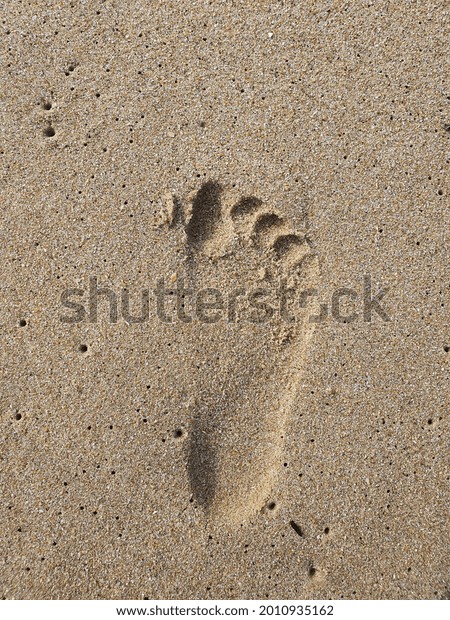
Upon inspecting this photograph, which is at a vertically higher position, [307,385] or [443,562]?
[307,385]

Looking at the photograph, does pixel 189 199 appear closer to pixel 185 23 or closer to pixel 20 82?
pixel 185 23

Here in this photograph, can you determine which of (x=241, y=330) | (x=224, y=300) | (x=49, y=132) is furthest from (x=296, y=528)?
(x=49, y=132)

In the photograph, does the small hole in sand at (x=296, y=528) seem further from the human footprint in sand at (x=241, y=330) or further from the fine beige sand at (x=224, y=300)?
the human footprint in sand at (x=241, y=330)

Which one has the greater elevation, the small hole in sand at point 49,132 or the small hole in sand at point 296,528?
the small hole in sand at point 49,132

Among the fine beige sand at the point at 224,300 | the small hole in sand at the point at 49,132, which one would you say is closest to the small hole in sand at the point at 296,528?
the fine beige sand at the point at 224,300

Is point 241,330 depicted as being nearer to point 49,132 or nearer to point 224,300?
point 224,300

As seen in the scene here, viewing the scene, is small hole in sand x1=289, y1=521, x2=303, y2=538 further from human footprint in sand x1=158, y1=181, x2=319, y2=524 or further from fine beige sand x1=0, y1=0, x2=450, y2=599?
human footprint in sand x1=158, y1=181, x2=319, y2=524

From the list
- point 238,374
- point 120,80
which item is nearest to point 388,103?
point 120,80

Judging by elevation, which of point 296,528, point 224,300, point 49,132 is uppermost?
point 49,132
